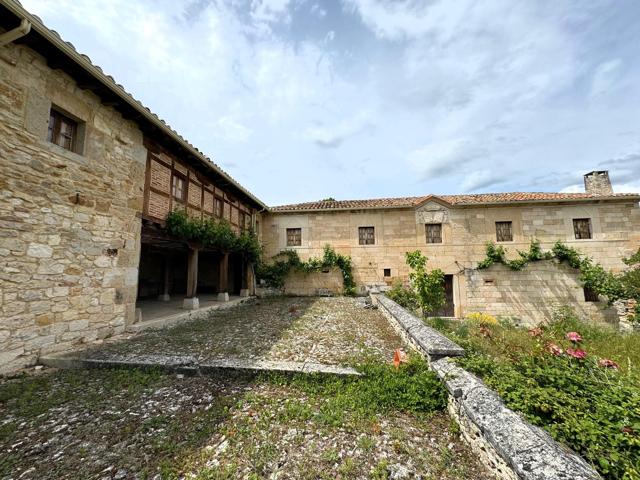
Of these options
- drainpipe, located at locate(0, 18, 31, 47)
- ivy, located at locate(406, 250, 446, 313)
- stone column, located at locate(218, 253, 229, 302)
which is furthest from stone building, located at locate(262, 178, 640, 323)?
drainpipe, located at locate(0, 18, 31, 47)

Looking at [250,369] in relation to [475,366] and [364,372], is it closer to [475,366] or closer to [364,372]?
[364,372]

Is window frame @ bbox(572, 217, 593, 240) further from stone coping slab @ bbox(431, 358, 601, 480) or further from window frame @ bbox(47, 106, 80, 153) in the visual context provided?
window frame @ bbox(47, 106, 80, 153)

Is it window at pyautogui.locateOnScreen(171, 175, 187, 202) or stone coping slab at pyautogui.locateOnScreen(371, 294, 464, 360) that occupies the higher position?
window at pyautogui.locateOnScreen(171, 175, 187, 202)

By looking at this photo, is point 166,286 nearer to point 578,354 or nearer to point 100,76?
point 100,76

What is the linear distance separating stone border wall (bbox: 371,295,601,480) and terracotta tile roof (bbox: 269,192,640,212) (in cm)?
1045

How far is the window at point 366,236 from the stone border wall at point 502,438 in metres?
9.77

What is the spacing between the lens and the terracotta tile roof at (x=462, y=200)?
1121 cm

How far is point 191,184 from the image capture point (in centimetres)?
805

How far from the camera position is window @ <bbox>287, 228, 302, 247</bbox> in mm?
13270

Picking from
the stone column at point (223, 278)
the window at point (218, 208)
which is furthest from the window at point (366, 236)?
the window at point (218, 208)

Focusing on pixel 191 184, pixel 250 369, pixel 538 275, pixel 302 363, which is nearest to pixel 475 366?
pixel 302 363

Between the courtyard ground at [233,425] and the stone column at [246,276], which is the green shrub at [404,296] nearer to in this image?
the stone column at [246,276]

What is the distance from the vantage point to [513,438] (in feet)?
5.81

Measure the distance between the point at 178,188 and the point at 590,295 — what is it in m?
16.5
